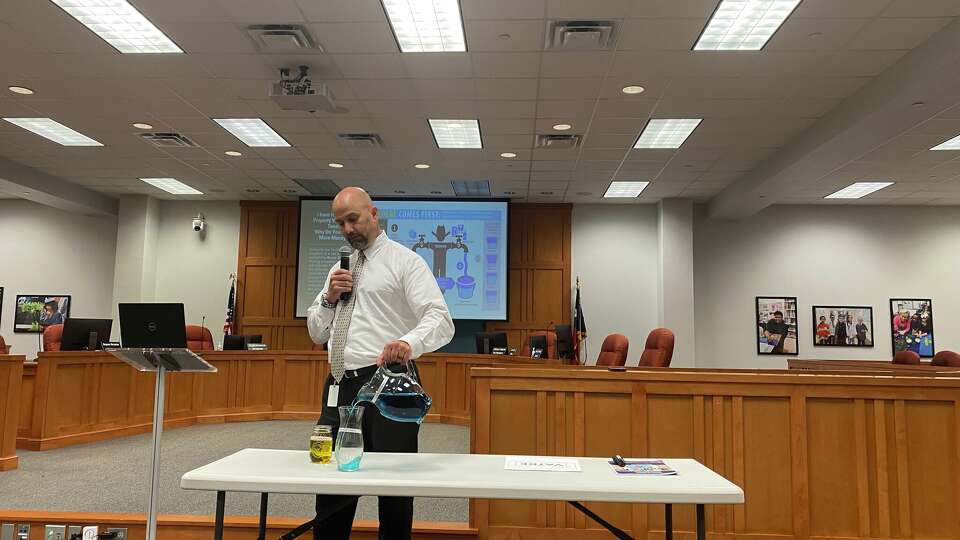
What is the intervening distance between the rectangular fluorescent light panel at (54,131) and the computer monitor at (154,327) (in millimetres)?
6123

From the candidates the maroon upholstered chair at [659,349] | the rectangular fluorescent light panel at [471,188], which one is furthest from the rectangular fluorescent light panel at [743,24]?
the rectangular fluorescent light panel at [471,188]

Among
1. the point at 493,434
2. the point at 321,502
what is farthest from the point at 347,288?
the point at 493,434

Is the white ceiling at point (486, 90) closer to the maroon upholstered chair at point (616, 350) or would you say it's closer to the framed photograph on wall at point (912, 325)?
the framed photograph on wall at point (912, 325)

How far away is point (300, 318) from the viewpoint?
11.3m

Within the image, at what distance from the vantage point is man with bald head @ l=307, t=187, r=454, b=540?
2322mm

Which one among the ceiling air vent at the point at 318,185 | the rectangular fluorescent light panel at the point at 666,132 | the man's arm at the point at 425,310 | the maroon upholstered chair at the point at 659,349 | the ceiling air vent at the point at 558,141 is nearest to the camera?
the man's arm at the point at 425,310

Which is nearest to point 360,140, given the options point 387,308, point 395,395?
point 387,308

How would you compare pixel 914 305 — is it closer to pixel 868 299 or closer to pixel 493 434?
pixel 868 299

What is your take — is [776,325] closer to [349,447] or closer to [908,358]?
[908,358]

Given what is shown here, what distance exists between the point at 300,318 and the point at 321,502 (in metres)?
9.30

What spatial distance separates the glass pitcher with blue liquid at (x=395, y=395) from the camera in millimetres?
2129

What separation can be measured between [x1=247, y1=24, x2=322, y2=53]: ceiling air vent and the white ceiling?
107 mm

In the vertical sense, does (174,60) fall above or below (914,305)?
above

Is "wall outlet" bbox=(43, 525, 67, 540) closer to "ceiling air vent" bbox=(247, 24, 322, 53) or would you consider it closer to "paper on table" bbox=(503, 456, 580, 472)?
"paper on table" bbox=(503, 456, 580, 472)
